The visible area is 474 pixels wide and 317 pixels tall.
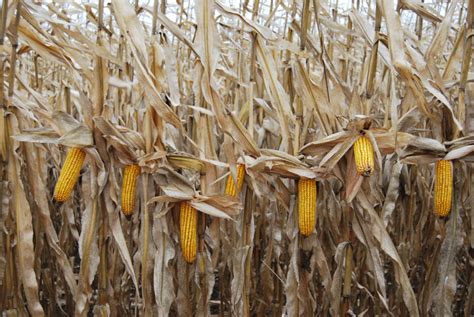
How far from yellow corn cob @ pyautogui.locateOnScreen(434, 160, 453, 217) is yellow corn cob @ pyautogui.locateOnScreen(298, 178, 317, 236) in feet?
1.94

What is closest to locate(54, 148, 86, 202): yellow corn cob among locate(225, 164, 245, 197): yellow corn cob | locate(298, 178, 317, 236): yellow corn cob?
locate(225, 164, 245, 197): yellow corn cob

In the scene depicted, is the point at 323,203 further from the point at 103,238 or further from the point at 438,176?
the point at 103,238

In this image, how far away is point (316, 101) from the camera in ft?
9.07

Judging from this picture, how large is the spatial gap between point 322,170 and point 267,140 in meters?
1.25

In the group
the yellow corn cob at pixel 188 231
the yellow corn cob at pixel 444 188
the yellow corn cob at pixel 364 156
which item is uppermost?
the yellow corn cob at pixel 364 156

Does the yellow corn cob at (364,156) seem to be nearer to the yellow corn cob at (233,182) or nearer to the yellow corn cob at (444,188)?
the yellow corn cob at (444,188)

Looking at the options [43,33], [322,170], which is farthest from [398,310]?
[43,33]

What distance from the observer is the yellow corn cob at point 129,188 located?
256cm

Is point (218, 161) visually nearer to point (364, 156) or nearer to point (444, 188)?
point (364, 156)

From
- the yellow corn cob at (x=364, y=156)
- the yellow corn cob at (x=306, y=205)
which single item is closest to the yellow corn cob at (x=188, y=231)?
the yellow corn cob at (x=306, y=205)

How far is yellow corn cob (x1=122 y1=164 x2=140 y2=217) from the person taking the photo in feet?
8.39

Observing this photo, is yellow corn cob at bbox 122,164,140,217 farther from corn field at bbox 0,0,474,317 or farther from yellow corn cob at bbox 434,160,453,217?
yellow corn cob at bbox 434,160,453,217

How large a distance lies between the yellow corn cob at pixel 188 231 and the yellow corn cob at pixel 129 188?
A: 0.80 feet

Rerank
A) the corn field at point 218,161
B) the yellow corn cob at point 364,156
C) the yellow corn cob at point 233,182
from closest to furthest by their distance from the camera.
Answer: the yellow corn cob at point 364,156 < the corn field at point 218,161 < the yellow corn cob at point 233,182
